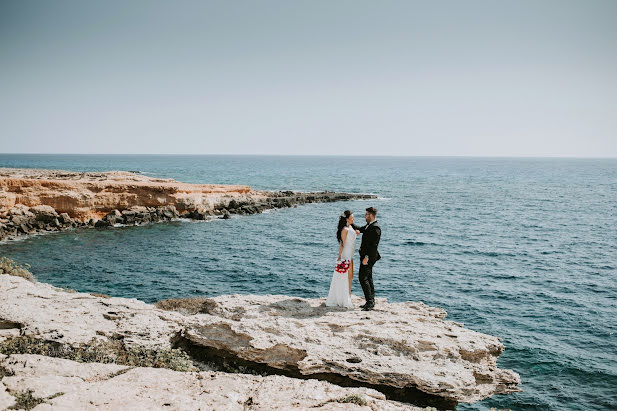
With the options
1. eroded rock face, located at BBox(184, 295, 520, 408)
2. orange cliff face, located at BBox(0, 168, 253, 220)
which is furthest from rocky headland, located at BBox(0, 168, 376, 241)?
eroded rock face, located at BBox(184, 295, 520, 408)

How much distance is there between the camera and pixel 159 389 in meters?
6.55

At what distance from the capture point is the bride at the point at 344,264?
35.2 ft

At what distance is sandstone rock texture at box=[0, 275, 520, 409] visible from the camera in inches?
316

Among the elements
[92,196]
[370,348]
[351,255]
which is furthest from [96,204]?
[370,348]

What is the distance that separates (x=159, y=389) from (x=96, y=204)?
37556 millimetres

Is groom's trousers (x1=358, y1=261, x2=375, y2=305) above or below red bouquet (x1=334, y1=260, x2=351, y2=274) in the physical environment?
below

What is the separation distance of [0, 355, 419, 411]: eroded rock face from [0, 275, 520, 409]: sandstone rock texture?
1.38ft

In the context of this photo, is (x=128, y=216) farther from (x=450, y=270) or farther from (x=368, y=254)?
(x=368, y=254)

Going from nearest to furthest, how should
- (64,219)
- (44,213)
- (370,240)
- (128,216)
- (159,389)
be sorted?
(159,389) → (370,240) → (44,213) → (64,219) → (128,216)

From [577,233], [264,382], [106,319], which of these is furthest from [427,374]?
[577,233]

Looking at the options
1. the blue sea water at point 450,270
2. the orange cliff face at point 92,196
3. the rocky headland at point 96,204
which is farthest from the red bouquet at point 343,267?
the orange cliff face at point 92,196

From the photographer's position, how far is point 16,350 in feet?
25.7

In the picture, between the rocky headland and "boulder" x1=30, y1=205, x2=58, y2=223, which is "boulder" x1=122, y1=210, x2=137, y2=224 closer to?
the rocky headland

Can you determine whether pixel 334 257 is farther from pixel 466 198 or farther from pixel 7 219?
pixel 466 198
